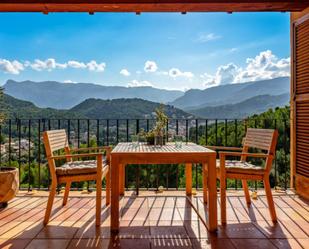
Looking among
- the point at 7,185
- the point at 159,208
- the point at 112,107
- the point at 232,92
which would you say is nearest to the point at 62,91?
the point at 232,92

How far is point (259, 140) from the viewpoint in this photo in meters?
3.21

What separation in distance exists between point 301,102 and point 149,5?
7.16 feet

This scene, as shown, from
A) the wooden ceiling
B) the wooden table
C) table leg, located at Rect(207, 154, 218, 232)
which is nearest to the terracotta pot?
the wooden table

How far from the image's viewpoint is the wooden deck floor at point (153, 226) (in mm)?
2408

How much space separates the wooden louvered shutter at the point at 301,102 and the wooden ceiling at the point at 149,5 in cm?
33

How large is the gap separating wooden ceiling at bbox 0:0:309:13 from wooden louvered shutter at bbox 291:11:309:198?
33 cm

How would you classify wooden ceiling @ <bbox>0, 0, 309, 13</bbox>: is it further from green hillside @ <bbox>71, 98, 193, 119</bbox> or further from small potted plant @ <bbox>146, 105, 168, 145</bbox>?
green hillside @ <bbox>71, 98, 193, 119</bbox>

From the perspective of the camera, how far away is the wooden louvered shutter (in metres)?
3.76

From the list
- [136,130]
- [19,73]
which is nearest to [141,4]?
[136,130]

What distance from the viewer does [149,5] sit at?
3.55 metres

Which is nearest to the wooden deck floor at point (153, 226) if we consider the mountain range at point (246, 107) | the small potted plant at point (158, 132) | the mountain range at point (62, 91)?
the small potted plant at point (158, 132)

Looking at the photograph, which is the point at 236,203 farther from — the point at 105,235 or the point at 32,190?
the point at 32,190

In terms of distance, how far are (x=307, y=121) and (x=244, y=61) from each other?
907cm

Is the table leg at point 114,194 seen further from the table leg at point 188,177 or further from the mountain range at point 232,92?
the mountain range at point 232,92
